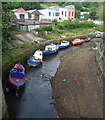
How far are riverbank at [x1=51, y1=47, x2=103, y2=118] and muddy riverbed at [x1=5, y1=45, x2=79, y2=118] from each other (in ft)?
3.16

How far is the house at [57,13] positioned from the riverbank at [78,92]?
153 feet

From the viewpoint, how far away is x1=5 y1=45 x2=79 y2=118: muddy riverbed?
1475 cm

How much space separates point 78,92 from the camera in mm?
17250

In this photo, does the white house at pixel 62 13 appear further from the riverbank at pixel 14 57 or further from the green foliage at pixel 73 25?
the riverbank at pixel 14 57

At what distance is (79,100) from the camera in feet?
51.9

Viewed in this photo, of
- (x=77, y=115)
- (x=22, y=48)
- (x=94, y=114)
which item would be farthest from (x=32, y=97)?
(x=22, y=48)

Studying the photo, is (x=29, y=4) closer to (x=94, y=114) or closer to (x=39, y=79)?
(x=39, y=79)

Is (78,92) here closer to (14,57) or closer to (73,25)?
(14,57)

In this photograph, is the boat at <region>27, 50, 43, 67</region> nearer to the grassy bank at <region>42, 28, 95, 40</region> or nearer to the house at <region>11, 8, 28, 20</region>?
the grassy bank at <region>42, 28, 95, 40</region>

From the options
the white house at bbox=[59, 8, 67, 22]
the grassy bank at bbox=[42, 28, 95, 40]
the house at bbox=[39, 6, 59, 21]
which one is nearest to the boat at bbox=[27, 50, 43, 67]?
the grassy bank at bbox=[42, 28, 95, 40]

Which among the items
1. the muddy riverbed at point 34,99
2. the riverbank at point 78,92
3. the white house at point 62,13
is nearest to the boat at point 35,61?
the muddy riverbed at point 34,99

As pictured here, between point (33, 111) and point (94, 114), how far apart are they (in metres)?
6.60

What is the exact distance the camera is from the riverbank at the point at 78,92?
14273 mm

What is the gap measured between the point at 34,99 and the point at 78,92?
225 inches
